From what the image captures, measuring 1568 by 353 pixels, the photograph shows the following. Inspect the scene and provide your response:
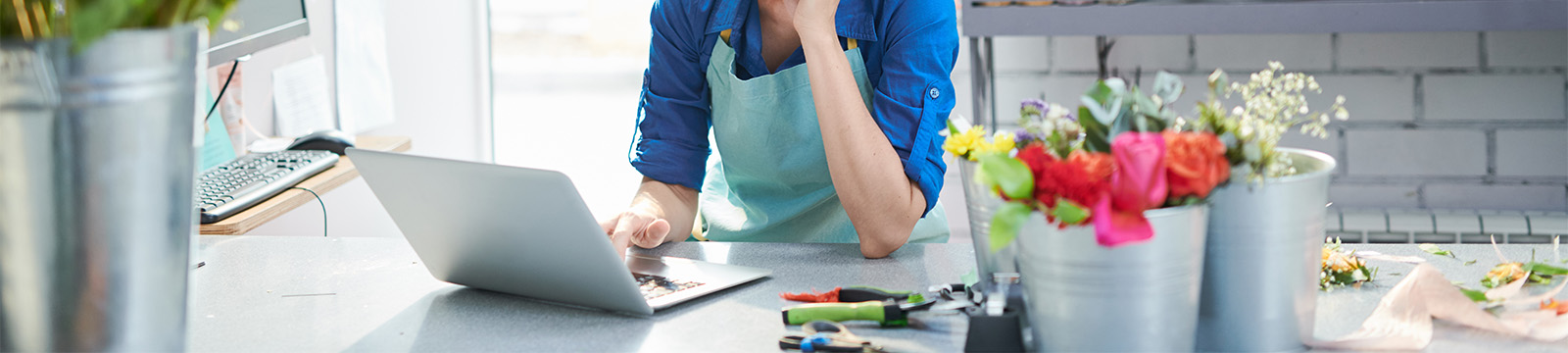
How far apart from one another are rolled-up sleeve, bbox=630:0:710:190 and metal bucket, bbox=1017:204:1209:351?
70 cm

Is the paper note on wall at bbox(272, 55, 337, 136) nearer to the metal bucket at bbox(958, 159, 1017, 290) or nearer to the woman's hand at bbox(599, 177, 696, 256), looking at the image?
the woman's hand at bbox(599, 177, 696, 256)

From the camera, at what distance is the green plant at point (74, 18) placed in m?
0.51

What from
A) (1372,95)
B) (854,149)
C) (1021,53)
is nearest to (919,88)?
(854,149)

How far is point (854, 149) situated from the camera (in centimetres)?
114

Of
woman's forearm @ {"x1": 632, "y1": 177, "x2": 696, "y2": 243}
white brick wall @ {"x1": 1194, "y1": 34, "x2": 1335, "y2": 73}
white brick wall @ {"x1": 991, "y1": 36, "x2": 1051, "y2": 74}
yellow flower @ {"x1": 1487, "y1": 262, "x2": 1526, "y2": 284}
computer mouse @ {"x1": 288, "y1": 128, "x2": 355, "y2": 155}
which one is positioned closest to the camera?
yellow flower @ {"x1": 1487, "y1": 262, "x2": 1526, "y2": 284}

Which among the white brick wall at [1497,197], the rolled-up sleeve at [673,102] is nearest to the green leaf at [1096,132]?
the rolled-up sleeve at [673,102]

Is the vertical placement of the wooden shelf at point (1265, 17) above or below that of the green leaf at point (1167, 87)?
above

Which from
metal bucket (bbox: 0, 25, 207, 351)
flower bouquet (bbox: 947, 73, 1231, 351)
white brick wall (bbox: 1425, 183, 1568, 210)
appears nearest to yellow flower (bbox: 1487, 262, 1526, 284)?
flower bouquet (bbox: 947, 73, 1231, 351)

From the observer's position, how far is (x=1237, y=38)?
2213 millimetres

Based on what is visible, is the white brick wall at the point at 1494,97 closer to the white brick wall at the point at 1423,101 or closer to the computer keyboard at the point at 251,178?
the white brick wall at the point at 1423,101

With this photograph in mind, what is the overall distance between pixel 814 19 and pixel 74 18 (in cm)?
77

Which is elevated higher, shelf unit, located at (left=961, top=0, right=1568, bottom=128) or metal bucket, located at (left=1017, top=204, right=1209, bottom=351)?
shelf unit, located at (left=961, top=0, right=1568, bottom=128)

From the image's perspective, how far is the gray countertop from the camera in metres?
Result: 0.79

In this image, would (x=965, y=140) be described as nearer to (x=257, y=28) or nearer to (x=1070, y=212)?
(x=1070, y=212)
